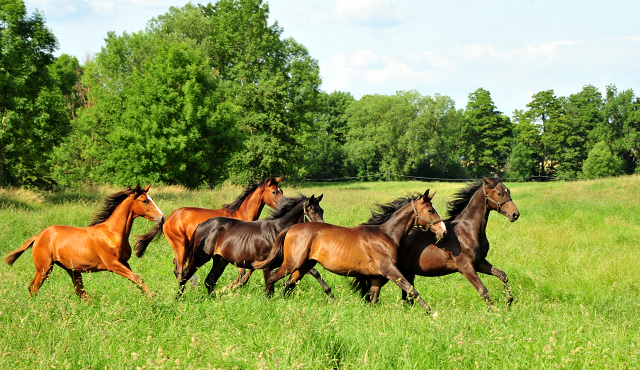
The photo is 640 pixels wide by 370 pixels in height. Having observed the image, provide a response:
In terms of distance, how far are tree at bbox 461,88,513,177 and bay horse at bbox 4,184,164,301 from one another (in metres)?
60.9

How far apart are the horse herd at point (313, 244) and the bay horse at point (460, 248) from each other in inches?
0.6

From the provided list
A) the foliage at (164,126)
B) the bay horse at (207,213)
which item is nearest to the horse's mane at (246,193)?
the bay horse at (207,213)

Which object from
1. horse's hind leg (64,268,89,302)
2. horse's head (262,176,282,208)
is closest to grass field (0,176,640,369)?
horse's hind leg (64,268,89,302)

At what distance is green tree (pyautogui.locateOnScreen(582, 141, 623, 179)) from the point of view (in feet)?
165

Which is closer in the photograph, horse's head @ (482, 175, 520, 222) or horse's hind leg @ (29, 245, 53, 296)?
horse's hind leg @ (29, 245, 53, 296)

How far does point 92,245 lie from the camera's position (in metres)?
6.73

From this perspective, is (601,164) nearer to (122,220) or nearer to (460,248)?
(460,248)

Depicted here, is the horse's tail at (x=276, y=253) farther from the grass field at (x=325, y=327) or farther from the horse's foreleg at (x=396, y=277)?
the horse's foreleg at (x=396, y=277)

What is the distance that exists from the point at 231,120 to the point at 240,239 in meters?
23.6

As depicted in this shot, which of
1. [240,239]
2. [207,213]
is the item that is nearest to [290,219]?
[240,239]

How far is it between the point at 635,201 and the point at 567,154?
40776 mm

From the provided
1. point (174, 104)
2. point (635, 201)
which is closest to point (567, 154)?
point (635, 201)

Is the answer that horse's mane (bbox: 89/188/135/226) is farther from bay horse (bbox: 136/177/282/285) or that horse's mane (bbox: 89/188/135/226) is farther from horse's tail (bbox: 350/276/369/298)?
horse's tail (bbox: 350/276/369/298)

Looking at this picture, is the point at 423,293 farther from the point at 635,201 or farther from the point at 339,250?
the point at 635,201
